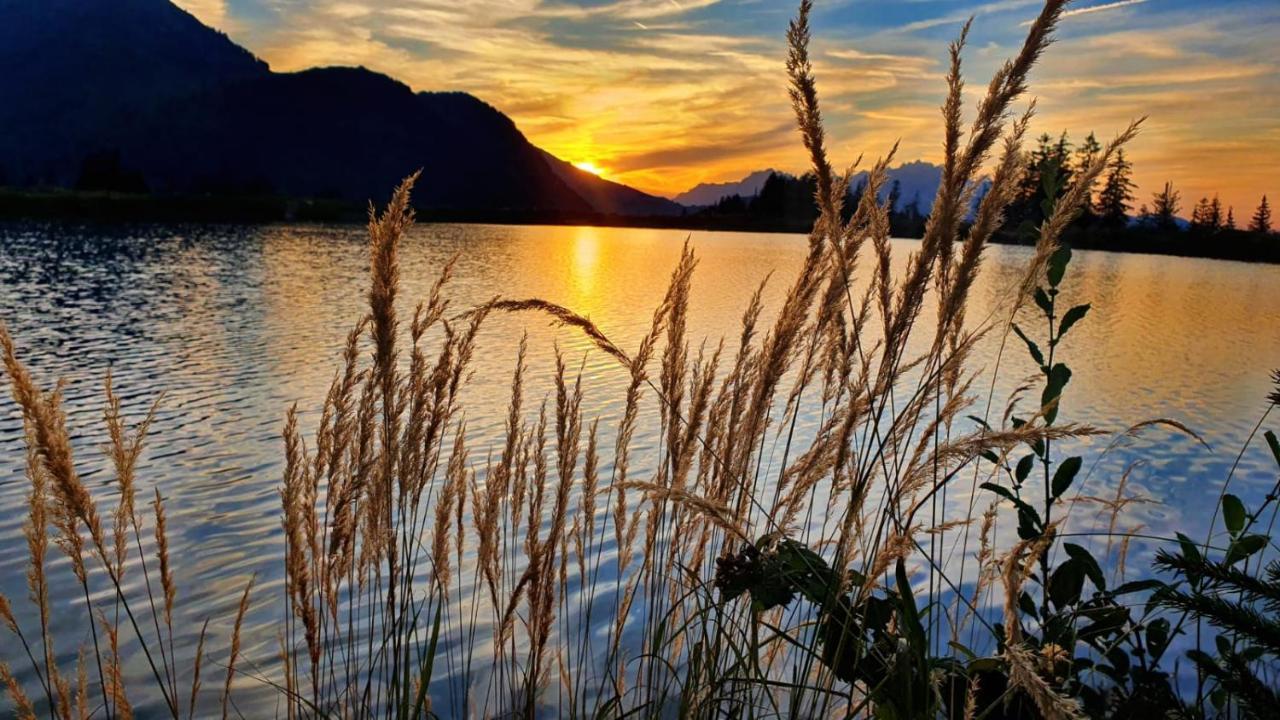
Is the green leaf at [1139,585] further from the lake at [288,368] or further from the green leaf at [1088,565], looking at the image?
the lake at [288,368]

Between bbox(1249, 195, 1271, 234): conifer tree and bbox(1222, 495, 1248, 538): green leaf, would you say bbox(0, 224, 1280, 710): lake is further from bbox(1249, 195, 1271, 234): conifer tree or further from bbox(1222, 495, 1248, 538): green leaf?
bbox(1249, 195, 1271, 234): conifer tree

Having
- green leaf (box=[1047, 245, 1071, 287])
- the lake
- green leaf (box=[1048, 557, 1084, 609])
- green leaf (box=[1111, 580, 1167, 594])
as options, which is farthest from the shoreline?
green leaf (box=[1111, 580, 1167, 594])

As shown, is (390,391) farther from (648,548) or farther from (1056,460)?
(1056,460)

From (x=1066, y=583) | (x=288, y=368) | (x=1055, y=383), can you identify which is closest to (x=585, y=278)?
(x=288, y=368)

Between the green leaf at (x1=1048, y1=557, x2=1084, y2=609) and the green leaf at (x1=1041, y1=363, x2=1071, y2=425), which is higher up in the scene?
the green leaf at (x1=1041, y1=363, x2=1071, y2=425)

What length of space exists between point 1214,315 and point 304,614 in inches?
1224

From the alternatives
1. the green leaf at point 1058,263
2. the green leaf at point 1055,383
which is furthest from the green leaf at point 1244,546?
the green leaf at point 1058,263

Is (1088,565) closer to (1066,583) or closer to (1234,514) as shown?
(1066,583)

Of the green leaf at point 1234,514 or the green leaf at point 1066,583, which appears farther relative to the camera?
the green leaf at point 1066,583

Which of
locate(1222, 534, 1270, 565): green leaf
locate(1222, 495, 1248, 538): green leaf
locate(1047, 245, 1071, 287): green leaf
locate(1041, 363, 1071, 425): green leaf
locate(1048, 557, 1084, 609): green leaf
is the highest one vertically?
locate(1047, 245, 1071, 287): green leaf

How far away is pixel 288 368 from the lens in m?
14.2

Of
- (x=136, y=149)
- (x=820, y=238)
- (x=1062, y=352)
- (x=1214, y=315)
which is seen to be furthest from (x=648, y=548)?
(x=136, y=149)

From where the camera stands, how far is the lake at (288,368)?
7.24 m

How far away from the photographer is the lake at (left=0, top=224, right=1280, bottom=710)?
7.24 m
